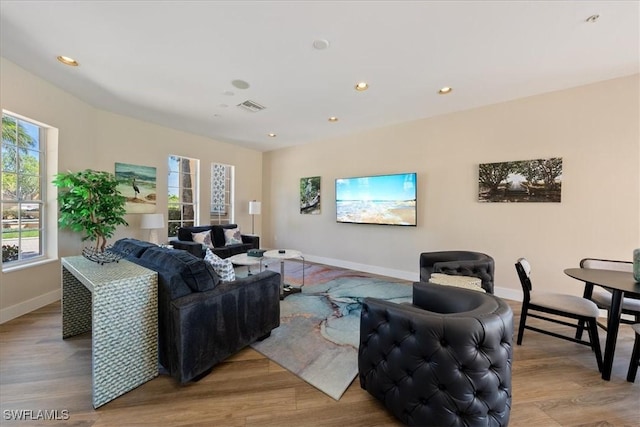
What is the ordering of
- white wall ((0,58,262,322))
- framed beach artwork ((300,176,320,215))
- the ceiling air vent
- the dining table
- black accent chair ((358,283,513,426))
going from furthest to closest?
framed beach artwork ((300,176,320,215)) → the ceiling air vent → white wall ((0,58,262,322)) → the dining table → black accent chair ((358,283,513,426))

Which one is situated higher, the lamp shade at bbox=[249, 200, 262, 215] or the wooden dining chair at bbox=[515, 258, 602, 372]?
the lamp shade at bbox=[249, 200, 262, 215]

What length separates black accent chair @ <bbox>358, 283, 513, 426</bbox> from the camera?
1279 millimetres

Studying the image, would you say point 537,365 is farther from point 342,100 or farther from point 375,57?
point 342,100

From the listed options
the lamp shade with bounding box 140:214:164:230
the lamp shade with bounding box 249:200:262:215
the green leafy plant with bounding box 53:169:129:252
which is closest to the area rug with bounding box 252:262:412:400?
the lamp shade with bounding box 249:200:262:215

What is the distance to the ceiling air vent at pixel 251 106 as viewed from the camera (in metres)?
3.72

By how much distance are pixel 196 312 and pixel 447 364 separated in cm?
167

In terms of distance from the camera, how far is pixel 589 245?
3156mm

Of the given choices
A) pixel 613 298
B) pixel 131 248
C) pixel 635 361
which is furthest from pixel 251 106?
pixel 635 361

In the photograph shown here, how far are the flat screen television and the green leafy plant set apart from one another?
3.89 metres

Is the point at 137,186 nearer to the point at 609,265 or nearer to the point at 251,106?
the point at 251,106

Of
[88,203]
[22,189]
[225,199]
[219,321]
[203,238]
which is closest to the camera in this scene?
[219,321]

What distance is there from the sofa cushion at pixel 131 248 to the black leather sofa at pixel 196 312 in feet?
0.08

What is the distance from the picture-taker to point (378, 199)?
4.82m

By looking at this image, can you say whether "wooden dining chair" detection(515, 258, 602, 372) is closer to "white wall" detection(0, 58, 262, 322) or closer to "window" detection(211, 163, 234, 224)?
"white wall" detection(0, 58, 262, 322)
